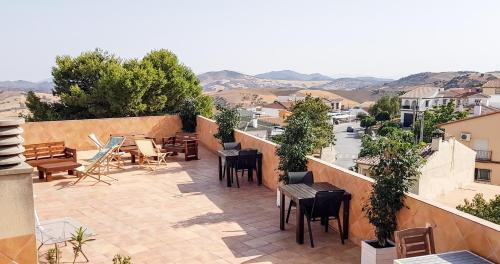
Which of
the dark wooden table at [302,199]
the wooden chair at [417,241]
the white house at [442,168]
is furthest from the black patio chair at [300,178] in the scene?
the white house at [442,168]

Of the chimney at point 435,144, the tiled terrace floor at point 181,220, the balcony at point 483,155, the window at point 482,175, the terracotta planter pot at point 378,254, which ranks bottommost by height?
the window at point 482,175

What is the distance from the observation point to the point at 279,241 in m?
6.18

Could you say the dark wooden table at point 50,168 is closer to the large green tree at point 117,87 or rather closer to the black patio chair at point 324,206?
the black patio chair at point 324,206

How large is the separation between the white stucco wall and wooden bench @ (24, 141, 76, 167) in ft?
70.3

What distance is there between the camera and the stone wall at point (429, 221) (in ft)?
13.1

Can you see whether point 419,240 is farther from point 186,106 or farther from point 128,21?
point 128,21

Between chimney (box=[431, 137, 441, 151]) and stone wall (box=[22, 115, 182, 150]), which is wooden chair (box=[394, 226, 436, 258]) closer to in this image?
stone wall (box=[22, 115, 182, 150])

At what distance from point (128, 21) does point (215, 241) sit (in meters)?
19.6

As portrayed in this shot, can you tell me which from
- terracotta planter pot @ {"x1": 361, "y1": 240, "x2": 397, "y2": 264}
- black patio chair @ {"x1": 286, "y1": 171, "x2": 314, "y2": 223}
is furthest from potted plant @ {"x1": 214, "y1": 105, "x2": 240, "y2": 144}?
terracotta planter pot @ {"x1": 361, "y1": 240, "x2": 397, "y2": 264}

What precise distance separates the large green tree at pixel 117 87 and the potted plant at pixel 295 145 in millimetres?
11327

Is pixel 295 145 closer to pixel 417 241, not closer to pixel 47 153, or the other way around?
pixel 417 241

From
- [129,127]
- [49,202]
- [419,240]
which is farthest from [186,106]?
[419,240]

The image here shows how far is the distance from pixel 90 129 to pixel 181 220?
7977 mm

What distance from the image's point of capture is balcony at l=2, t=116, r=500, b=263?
4.93 metres
